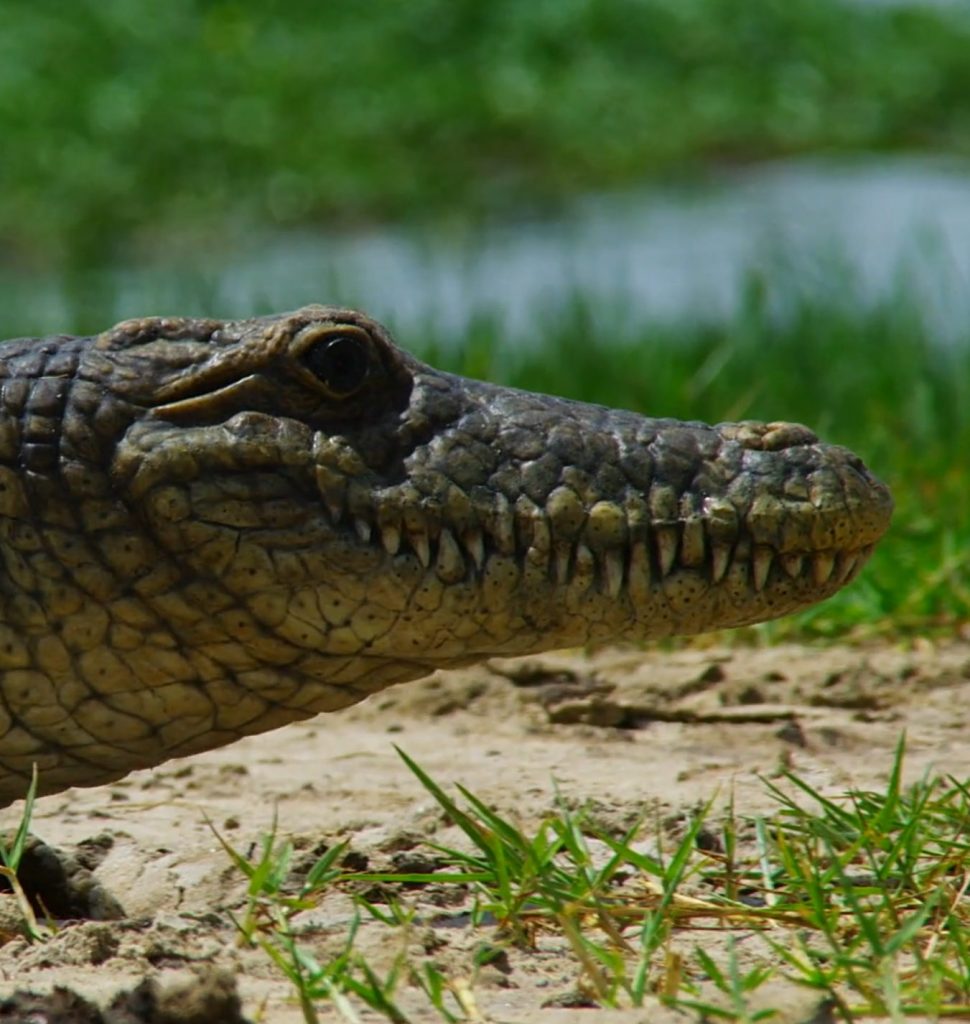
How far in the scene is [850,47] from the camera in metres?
19.1

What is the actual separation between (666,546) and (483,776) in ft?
3.25


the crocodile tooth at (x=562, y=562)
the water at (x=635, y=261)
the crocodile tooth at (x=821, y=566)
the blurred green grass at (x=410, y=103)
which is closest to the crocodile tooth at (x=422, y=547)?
the crocodile tooth at (x=562, y=562)

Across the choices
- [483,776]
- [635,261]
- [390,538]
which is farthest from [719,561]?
[635,261]

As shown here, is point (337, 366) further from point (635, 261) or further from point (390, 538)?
point (635, 261)

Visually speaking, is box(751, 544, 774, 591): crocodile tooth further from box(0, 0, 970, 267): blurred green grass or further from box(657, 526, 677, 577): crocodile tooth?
box(0, 0, 970, 267): blurred green grass

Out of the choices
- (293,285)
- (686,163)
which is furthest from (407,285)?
(686,163)

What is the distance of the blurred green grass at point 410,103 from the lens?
49.8 ft

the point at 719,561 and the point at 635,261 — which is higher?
the point at 719,561

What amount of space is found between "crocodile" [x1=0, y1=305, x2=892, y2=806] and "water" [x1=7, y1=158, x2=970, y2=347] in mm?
3707

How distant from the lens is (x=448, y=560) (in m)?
3.59

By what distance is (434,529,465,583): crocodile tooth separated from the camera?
11.8 feet

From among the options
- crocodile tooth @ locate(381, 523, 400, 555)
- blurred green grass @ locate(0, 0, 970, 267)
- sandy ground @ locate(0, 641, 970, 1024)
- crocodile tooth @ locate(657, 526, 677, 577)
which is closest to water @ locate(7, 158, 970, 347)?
blurred green grass @ locate(0, 0, 970, 267)

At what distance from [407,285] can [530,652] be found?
8.30 m

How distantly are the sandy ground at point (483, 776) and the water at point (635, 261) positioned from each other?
107 inches
